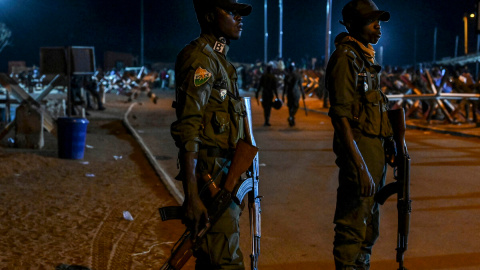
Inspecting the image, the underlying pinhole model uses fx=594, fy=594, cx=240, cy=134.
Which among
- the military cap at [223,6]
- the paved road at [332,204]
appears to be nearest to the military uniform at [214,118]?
the military cap at [223,6]

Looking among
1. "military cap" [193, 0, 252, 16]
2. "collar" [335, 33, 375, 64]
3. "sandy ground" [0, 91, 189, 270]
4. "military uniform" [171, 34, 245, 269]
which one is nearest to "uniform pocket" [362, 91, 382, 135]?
"collar" [335, 33, 375, 64]

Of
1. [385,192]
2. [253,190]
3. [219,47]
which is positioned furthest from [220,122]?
[385,192]

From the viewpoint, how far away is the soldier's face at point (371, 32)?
3.85 m

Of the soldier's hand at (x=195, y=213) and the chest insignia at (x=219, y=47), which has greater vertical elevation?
the chest insignia at (x=219, y=47)

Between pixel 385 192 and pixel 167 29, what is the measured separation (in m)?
82.5

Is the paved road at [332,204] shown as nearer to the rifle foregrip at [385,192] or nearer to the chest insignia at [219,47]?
the rifle foregrip at [385,192]

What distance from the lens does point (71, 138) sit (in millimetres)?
10977

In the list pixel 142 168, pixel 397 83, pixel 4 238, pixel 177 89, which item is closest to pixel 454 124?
pixel 397 83

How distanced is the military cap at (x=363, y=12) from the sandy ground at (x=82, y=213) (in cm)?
253

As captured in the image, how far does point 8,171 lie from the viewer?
9.26 m

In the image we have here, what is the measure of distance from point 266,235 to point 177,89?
3.16 m

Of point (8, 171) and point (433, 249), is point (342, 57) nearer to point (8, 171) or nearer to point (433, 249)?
point (433, 249)

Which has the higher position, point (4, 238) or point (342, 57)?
point (342, 57)

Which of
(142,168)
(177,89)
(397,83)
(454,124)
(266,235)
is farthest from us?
(397,83)
